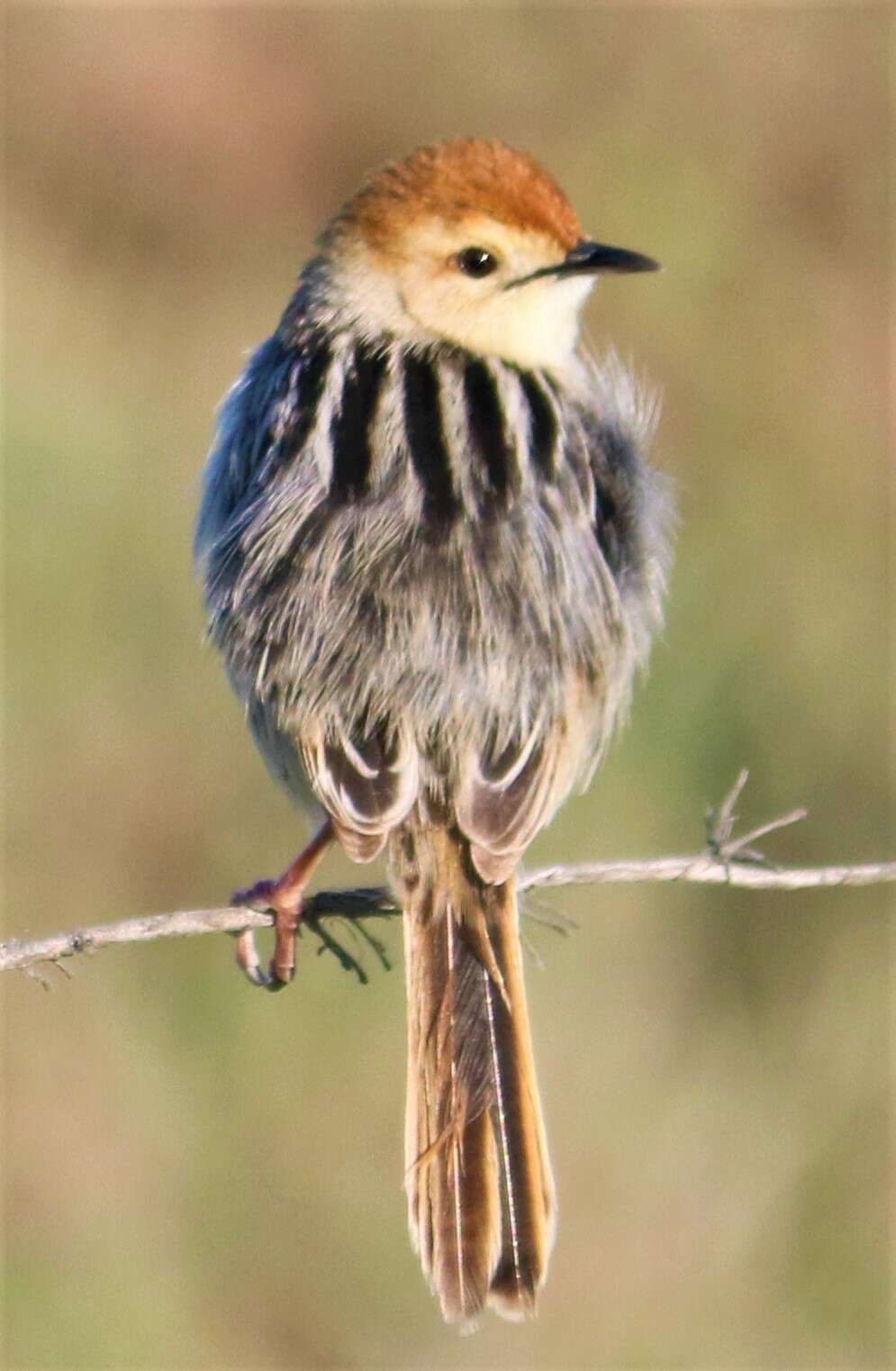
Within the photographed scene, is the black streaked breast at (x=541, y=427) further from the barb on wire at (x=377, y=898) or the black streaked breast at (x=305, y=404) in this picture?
the barb on wire at (x=377, y=898)

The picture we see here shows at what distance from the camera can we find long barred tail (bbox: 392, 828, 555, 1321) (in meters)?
4.14

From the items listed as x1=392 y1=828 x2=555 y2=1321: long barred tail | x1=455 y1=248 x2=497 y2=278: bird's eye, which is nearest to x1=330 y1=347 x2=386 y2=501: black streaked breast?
x1=455 y1=248 x2=497 y2=278: bird's eye

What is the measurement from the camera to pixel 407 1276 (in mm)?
6609

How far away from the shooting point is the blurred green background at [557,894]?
21.6ft

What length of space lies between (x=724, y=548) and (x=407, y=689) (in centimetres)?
416

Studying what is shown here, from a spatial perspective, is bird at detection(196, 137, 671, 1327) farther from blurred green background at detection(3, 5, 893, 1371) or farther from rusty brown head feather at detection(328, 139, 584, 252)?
blurred green background at detection(3, 5, 893, 1371)

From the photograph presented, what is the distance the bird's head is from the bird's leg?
1268 millimetres

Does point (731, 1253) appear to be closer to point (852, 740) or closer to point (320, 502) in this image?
point (852, 740)

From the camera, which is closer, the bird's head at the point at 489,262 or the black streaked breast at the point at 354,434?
the black streaked breast at the point at 354,434

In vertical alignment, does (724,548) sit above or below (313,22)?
below

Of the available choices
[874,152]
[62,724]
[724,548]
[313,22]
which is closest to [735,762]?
[724,548]

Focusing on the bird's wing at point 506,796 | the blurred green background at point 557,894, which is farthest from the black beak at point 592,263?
the blurred green background at point 557,894

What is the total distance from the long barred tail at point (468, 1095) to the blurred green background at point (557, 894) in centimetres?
223

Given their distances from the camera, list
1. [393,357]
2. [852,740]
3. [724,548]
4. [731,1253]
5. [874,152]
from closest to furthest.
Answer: [393,357], [731,1253], [852,740], [724,548], [874,152]
